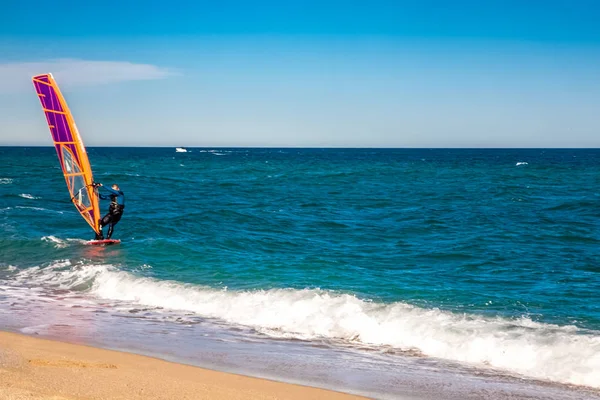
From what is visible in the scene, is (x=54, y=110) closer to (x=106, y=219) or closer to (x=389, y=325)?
(x=106, y=219)

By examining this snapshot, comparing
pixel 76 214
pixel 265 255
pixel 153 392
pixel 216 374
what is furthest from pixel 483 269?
pixel 76 214

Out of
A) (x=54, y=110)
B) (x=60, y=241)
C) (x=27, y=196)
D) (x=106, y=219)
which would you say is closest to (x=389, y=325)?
(x=106, y=219)

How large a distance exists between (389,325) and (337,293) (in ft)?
6.88

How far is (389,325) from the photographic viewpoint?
32.8 feet

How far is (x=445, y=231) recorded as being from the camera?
2003cm

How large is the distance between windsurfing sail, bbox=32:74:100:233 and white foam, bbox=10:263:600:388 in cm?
460

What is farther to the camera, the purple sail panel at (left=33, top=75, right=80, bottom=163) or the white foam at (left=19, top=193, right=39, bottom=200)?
the white foam at (left=19, top=193, right=39, bottom=200)

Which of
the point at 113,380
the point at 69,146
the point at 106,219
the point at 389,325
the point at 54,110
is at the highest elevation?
the point at 54,110

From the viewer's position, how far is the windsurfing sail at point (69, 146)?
16422mm

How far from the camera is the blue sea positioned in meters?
8.05

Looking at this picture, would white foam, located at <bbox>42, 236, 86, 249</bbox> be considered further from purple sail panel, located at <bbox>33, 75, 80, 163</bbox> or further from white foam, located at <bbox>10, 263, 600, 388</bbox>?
white foam, located at <bbox>10, 263, 600, 388</bbox>

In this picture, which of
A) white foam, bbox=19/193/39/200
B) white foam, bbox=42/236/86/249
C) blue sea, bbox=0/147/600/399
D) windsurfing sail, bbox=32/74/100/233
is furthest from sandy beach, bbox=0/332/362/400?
white foam, bbox=19/193/39/200

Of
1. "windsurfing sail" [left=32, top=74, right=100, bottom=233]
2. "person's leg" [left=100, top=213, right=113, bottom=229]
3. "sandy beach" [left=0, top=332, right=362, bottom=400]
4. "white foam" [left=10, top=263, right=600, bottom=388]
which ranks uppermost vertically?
"windsurfing sail" [left=32, top=74, right=100, bottom=233]

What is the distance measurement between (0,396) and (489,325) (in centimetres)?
685
